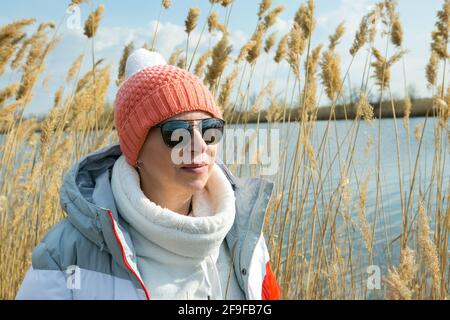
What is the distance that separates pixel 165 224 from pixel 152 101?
331 millimetres

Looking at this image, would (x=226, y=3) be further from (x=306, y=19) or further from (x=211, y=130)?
(x=211, y=130)

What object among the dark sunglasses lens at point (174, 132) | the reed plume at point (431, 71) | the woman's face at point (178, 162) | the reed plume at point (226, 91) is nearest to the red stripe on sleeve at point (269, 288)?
the woman's face at point (178, 162)

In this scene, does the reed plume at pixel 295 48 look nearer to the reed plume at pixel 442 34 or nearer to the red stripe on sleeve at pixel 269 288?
the reed plume at pixel 442 34

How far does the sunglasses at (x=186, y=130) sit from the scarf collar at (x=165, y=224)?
0.46 ft

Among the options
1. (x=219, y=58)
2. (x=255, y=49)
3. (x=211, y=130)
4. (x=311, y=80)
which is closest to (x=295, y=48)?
(x=311, y=80)

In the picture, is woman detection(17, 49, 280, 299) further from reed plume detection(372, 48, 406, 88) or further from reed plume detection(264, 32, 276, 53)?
reed plume detection(264, 32, 276, 53)

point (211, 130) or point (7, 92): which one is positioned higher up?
point (7, 92)

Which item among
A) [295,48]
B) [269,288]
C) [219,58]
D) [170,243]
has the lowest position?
[269,288]

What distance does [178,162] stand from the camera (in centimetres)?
130

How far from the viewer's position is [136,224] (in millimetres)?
1256

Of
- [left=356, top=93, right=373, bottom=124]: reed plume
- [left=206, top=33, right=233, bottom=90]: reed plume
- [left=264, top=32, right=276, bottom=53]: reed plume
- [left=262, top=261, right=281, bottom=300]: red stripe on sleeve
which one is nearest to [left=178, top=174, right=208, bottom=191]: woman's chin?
[left=262, top=261, right=281, bottom=300]: red stripe on sleeve

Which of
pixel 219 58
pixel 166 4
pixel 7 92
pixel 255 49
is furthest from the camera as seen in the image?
pixel 166 4

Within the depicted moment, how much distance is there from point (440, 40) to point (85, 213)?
1659 mm
